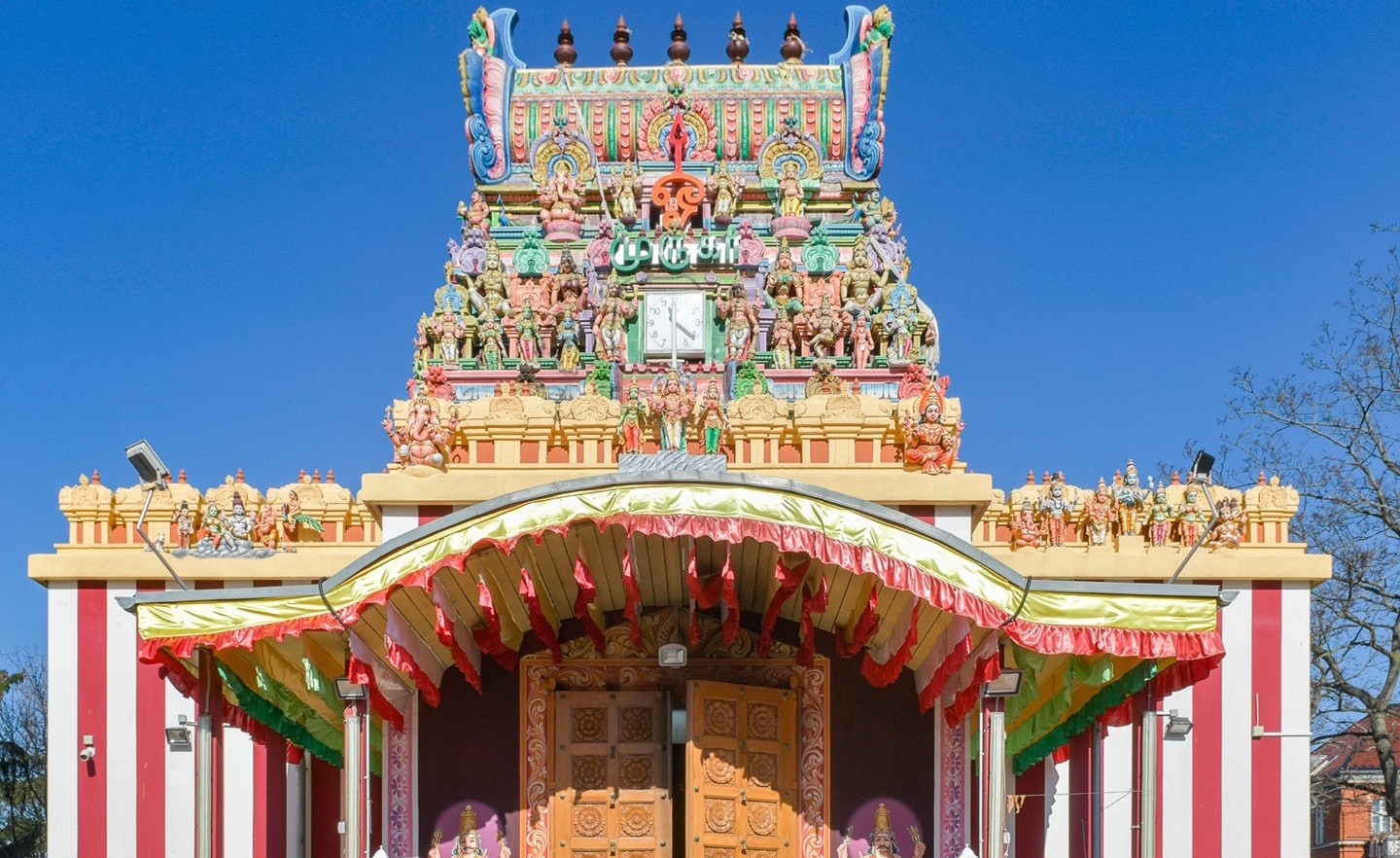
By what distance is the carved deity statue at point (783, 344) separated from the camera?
21812 millimetres

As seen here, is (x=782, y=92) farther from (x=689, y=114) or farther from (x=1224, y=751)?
(x=1224, y=751)

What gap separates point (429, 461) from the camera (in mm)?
16062

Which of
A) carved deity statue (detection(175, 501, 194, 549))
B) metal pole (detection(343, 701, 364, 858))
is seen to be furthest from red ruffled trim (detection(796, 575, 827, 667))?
carved deity statue (detection(175, 501, 194, 549))

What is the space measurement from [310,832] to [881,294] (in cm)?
946

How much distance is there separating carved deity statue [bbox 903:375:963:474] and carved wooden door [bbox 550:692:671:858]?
306cm

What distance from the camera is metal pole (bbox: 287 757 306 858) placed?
1803 centimetres

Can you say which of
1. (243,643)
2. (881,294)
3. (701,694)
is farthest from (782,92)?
(243,643)

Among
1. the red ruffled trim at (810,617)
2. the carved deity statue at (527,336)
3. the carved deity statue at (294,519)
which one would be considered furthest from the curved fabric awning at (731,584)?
the carved deity statue at (527,336)

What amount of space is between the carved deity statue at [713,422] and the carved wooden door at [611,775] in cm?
230

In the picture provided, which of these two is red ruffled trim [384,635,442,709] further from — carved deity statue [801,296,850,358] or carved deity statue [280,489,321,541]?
carved deity statue [801,296,850,358]

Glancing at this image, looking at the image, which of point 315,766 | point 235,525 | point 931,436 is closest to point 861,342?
point 931,436

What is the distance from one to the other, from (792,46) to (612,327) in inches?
261

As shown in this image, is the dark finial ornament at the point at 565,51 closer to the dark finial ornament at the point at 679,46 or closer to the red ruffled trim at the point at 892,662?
the dark finial ornament at the point at 679,46

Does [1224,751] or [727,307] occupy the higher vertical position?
[727,307]
